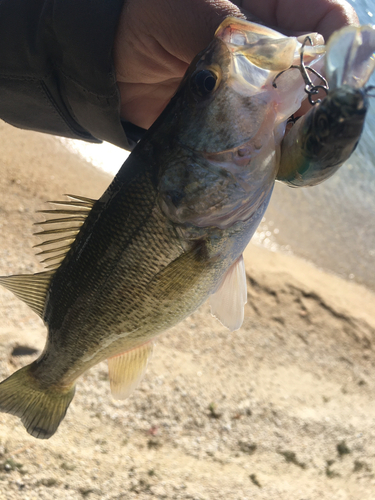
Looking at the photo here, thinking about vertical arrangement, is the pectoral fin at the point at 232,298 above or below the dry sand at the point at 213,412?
above

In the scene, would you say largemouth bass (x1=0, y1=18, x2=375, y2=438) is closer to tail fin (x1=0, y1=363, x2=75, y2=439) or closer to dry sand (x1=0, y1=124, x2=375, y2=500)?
tail fin (x1=0, y1=363, x2=75, y2=439)

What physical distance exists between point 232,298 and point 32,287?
1097 millimetres

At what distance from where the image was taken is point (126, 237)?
1.78m

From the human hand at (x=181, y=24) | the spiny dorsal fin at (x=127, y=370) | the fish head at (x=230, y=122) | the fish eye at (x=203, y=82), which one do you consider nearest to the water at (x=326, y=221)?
the human hand at (x=181, y=24)

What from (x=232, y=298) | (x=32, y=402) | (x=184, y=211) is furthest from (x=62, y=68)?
(x=32, y=402)

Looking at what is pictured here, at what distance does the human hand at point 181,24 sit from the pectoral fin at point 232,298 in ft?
3.57

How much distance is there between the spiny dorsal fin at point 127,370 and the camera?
7.36 ft

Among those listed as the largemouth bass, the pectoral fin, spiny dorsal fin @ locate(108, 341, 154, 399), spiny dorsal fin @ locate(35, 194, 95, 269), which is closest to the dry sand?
the largemouth bass

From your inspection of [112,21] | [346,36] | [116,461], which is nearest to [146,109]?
[112,21]

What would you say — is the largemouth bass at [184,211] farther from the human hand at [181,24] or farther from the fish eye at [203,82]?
the human hand at [181,24]

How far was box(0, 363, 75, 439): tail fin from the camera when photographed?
7.27ft

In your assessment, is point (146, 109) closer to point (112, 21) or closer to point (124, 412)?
point (112, 21)

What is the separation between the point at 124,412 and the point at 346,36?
2.88m

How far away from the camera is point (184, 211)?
165 centimetres
